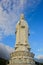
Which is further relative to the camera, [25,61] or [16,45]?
[16,45]

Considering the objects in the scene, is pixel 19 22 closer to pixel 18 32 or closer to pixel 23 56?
pixel 18 32

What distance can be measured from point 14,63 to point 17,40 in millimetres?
3259

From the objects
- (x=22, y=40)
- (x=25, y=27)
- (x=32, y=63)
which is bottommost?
(x=32, y=63)

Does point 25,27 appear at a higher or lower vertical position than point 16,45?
higher

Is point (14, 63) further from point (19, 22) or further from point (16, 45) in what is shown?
point (19, 22)

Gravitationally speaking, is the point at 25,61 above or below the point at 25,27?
below

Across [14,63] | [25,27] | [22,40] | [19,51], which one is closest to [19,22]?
[25,27]

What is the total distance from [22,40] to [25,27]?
1.93m

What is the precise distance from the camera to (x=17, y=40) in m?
24.4

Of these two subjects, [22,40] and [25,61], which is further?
[22,40]

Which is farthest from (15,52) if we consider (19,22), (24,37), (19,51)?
(19,22)

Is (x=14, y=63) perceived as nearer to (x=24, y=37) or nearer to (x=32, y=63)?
(x=32, y=63)

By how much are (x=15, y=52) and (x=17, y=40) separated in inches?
70.6

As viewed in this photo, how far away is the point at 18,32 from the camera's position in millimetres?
24750
